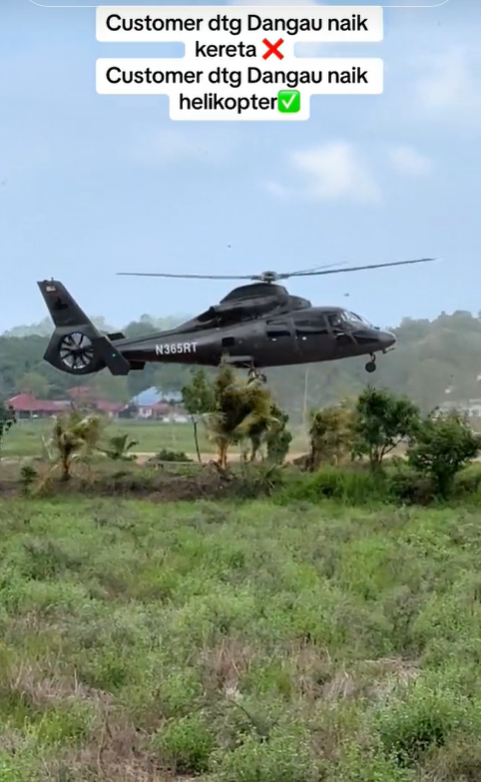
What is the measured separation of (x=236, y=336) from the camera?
5.45 metres

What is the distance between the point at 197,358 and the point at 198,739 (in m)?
3.84

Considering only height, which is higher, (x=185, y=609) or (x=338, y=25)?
(x=338, y=25)

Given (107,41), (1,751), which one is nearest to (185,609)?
(1,751)

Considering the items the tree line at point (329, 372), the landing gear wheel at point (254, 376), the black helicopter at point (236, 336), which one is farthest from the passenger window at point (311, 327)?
the landing gear wheel at point (254, 376)

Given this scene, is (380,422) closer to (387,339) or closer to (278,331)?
(387,339)

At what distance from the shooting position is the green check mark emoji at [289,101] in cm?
312

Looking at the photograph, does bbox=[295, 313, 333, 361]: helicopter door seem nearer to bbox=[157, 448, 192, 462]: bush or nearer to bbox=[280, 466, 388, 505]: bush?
bbox=[280, 466, 388, 505]: bush

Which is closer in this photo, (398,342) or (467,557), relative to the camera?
(467,557)

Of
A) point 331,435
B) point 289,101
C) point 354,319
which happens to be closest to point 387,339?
point 354,319

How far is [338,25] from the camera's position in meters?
2.95

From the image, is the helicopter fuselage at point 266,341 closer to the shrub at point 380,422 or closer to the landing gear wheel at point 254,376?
the landing gear wheel at point 254,376

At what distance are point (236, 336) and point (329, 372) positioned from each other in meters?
0.75

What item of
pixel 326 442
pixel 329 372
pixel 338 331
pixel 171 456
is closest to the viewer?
pixel 338 331

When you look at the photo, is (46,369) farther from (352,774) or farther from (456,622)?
(352,774)
